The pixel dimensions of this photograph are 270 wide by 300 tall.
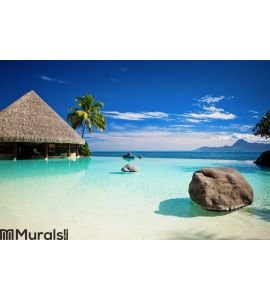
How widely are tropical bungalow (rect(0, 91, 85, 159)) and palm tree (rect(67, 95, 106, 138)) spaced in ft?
8.25

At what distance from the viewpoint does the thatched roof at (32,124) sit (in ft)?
32.3

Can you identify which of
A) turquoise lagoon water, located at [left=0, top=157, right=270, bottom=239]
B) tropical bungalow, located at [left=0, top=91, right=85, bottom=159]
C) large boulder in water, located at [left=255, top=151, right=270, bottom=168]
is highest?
tropical bungalow, located at [left=0, top=91, right=85, bottom=159]

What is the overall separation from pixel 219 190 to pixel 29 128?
8.44m

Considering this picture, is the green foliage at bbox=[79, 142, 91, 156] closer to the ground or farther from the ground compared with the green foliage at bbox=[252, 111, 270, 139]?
closer to the ground

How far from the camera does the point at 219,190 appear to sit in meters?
3.43

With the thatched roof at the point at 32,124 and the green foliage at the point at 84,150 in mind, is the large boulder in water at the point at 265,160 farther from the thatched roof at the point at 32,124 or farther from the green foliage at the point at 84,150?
the green foliage at the point at 84,150

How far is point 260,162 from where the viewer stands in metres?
11.6

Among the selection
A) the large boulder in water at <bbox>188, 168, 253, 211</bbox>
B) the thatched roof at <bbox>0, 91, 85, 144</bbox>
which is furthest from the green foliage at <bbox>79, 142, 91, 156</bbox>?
the large boulder in water at <bbox>188, 168, 253, 211</bbox>

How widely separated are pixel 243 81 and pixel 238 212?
2.92 metres

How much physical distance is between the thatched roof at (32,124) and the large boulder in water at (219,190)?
788 cm

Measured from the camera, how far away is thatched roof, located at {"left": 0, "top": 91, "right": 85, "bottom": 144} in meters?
9.84

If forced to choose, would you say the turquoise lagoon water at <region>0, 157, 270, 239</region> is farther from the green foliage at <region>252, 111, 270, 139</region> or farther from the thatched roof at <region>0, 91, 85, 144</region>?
the green foliage at <region>252, 111, 270, 139</region>

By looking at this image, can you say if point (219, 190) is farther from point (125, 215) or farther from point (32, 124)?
point (32, 124)
